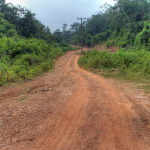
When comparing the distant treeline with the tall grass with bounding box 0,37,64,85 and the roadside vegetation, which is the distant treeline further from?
the tall grass with bounding box 0,37,64,85

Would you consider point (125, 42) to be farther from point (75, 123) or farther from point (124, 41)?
point (75, 123)

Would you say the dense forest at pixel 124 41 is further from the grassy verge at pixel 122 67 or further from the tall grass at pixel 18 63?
the tall grass at pixel 18 63

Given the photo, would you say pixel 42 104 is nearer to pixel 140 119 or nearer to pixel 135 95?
pixel 140 119

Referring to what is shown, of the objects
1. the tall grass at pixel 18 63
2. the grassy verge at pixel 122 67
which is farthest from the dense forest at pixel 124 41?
the tall grass at pixel 18 63

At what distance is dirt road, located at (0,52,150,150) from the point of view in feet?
11.5

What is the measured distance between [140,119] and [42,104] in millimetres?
3024

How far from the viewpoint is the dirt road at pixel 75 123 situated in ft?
11.5

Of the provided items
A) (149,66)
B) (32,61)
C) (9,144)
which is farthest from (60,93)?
(32,61)

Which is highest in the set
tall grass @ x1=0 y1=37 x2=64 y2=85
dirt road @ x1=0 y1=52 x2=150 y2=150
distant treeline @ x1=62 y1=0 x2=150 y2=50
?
distant treeline @ x1=62 y1=0 x2=150 y2=50

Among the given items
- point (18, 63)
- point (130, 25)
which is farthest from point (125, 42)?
point (18, 63)

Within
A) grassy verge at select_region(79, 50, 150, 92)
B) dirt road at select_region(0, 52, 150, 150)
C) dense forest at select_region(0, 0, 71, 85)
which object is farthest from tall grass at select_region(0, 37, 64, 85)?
grassy verge at select_region(79, 50, 150, 92)

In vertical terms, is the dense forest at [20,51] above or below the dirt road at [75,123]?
above

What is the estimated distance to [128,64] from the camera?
50.8 feet

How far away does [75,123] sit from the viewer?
4434 mm
